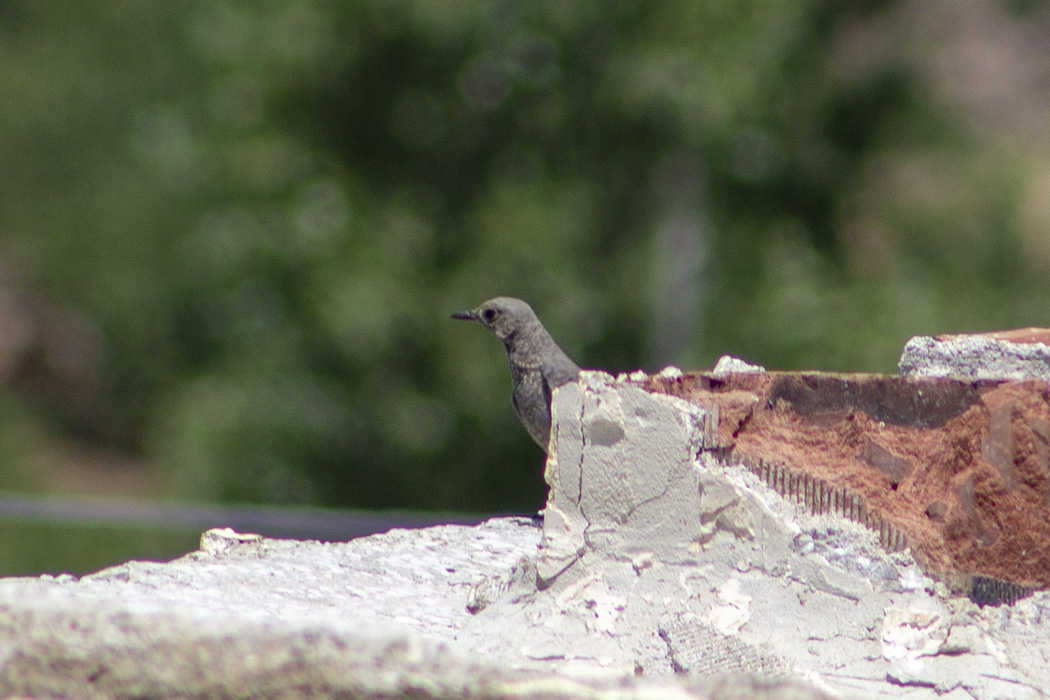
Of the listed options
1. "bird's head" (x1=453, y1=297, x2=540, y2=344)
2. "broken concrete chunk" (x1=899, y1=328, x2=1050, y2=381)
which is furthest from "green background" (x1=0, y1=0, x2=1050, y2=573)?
"broken concrete chunk" (x1=899, y1=328, x2=1050, y2=381)

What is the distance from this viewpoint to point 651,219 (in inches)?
476

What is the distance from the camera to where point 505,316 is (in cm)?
516

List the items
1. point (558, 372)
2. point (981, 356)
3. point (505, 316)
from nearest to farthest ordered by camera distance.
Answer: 1. point (981, 356)
2. point (558, 372)
3. point (505, 316)

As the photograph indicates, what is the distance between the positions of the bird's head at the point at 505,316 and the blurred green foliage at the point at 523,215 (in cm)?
589

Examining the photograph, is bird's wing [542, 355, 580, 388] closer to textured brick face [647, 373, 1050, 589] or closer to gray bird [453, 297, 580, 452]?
gray bird [453, 297, 580, 452]

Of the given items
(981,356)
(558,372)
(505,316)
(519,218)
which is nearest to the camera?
(981,356)

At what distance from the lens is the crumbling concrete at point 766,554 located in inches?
98.3

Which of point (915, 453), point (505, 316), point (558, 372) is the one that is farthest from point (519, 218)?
point (915, 453)

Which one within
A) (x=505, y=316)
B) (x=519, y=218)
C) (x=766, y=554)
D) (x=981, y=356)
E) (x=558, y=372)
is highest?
(x=519, y=218)

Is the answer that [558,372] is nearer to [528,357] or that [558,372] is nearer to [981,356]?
[528,357]

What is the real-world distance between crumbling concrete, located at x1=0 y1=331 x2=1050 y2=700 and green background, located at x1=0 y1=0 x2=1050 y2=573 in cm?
816

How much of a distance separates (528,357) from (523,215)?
21.1 ft

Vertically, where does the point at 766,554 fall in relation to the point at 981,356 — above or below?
below

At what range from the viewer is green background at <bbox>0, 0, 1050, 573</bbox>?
1123 cm
